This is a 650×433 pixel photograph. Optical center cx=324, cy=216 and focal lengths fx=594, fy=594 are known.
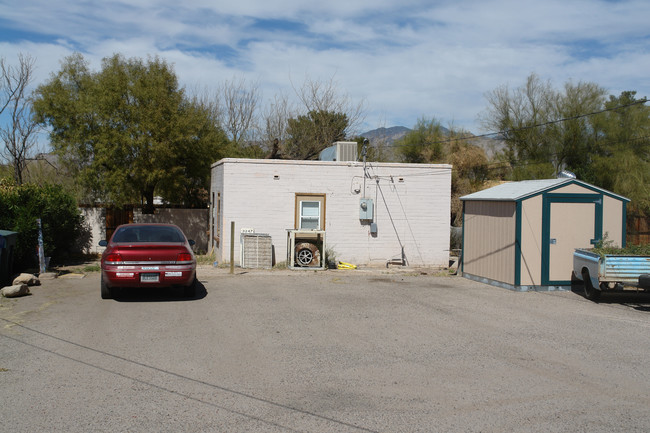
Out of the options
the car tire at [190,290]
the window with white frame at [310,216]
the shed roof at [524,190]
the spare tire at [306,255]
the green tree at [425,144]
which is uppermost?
the green tree at [425,144]

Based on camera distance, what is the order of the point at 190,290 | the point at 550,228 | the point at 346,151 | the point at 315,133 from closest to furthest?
the point at 190,290 < the point at 550,228 < the point at 346,151 < the point at 315,133

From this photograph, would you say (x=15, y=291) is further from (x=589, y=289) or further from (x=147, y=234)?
(x=589, y=289)

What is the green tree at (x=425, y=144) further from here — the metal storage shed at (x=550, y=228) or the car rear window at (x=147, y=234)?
the car rear window at (x=147, y=234)

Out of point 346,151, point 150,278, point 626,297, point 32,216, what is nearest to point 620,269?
point 626,297

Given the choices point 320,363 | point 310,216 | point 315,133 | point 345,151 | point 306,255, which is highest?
point 315,133

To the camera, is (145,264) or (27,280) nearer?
(145,264)

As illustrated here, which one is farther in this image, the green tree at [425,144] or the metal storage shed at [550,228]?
the green tree at [425,144]

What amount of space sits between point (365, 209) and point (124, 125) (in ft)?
28.0

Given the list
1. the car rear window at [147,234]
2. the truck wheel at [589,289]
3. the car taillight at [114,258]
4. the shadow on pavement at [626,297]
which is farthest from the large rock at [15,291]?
the shadow on pavement at [626,297]

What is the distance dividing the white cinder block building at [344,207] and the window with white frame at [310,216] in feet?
0.10

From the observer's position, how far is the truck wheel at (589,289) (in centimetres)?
1256

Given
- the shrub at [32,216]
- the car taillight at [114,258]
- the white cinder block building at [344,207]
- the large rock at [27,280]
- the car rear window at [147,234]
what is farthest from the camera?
the white cinder block building at [344,207]

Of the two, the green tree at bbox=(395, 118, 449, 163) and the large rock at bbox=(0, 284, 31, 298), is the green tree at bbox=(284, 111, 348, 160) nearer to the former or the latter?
the green tree at bbox=(395, 118, 449, 163)

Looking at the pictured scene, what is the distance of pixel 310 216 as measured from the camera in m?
18.7
